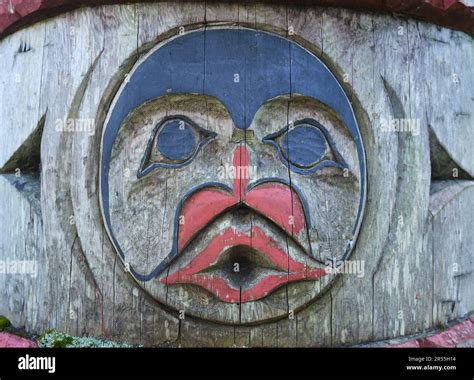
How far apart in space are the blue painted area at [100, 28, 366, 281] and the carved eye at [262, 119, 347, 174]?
0.09 feet

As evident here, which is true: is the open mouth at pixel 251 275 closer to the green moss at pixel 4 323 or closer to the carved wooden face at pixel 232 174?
the carved wooden face at pixel 232 174

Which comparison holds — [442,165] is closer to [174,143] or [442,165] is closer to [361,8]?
[361,8]

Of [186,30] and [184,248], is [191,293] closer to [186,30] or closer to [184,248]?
[184,248]

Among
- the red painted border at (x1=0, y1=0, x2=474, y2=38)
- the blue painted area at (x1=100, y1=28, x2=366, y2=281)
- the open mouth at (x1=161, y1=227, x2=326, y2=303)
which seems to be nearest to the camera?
the open mouth at (x1=161, y1=227, x2=326, y2=303)

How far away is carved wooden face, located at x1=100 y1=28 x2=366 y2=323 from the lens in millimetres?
3553

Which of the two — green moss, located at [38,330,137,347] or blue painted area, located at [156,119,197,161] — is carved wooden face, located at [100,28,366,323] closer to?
blue painted area, located at [156,119,197,161]

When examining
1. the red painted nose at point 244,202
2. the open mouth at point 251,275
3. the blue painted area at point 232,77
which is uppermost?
the blue painted area at point 232,77

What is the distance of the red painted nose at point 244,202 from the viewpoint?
3.53 metres

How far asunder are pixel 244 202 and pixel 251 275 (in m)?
0.36

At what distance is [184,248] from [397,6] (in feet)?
5.27

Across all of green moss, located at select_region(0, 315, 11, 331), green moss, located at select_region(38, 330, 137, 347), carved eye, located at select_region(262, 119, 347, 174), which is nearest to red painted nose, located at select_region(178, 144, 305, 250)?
carved eye, located at select_region(262, 119, 347, 174)

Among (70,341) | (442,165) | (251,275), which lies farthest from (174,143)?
(442,165)

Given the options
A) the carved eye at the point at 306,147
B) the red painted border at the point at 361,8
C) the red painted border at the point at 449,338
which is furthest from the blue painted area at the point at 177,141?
the red painted border at the point at 449,338
